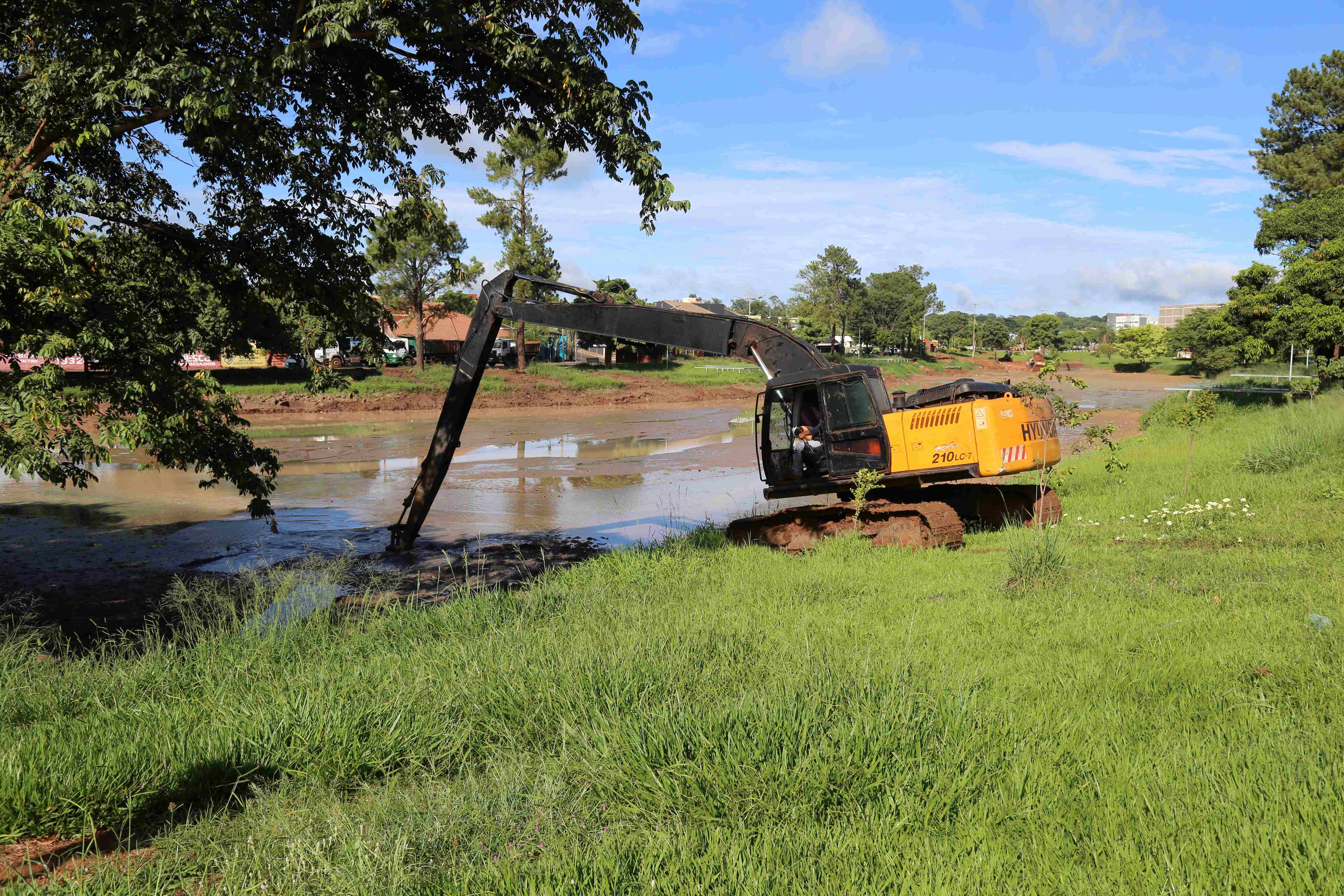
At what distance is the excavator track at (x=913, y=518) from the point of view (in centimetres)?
1088

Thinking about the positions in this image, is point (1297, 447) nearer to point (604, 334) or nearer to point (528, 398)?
point (604, 334)

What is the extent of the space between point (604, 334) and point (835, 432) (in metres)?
3.44

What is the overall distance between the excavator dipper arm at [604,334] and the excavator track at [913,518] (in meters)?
2.01

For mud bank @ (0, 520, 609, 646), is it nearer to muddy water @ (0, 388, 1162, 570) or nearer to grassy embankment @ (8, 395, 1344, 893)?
muddy water @ (0, 388, 1162, 570)

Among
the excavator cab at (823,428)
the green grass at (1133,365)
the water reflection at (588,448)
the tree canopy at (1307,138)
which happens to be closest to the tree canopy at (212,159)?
the excavator cab at (823,428)

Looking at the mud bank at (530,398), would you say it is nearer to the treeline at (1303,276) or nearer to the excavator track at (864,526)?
the treeline at (1303,276)

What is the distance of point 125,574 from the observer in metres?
12.1

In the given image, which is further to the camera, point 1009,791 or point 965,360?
point 965,360

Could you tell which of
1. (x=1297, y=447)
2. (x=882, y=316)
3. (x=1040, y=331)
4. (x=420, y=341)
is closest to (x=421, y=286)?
(x=420, y=341)

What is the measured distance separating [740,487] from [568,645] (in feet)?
47.1

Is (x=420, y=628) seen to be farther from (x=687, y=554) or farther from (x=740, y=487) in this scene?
(x=740, y=487)

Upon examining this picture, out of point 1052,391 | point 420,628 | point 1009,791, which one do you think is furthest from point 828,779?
point 1052,391

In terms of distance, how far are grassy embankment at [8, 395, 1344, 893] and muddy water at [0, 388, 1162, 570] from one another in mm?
7326

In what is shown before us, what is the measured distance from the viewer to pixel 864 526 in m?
A: 11.5
